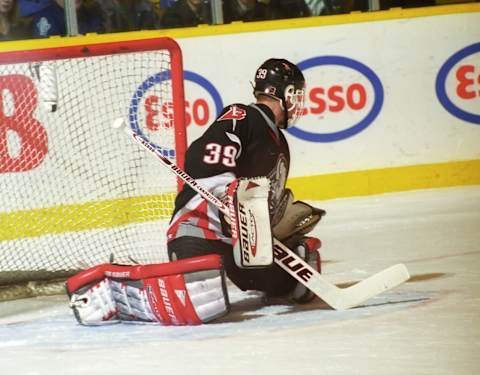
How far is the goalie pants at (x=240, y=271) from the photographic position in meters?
3.74

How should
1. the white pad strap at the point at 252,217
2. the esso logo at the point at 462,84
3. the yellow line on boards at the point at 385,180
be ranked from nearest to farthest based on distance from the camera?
the white pad strap at the point at 252,217
the yellow line on boards at the point at 385,180
the esso logo at the point at 462,84

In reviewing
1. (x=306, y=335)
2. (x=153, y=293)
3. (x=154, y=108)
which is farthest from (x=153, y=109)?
(x=306, y=335)

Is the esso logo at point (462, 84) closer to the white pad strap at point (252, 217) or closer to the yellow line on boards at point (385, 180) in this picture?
the yellow line on boards at point (385, 180)

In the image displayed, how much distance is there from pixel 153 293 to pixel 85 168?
193cm

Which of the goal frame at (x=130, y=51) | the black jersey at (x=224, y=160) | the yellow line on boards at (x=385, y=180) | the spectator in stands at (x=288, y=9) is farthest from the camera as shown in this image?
the spectator in stands at (x=288, y=9)

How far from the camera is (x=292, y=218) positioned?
3984 mm

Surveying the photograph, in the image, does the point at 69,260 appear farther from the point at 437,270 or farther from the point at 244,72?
the point at 244,72

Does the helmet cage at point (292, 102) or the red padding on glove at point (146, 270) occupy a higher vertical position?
the helmet cage at point (292, 102)

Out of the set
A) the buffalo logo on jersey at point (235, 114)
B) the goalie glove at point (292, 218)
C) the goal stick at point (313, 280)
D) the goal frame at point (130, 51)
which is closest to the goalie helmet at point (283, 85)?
the buffalo logo on jersey at point (235, 114)

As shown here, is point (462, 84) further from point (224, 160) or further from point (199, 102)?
point (224, 160)

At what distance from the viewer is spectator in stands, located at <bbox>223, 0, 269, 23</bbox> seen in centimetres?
653

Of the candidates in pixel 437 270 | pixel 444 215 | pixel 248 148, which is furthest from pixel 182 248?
pixel 444 215

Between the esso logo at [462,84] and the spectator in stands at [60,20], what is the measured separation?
6.66 ft

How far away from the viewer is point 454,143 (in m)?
6.70
